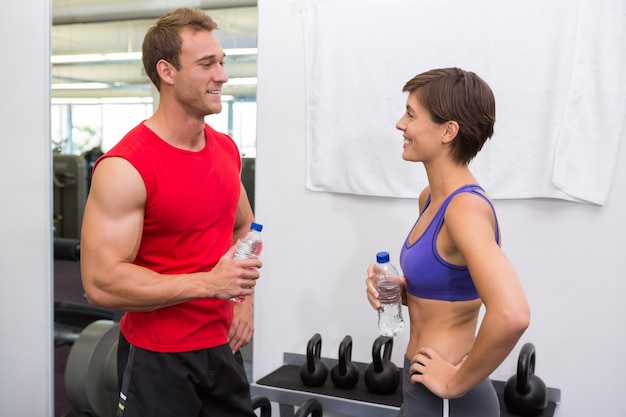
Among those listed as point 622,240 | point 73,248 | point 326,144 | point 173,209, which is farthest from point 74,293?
point 622,240

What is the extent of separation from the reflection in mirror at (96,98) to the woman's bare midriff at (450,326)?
126 centimetres

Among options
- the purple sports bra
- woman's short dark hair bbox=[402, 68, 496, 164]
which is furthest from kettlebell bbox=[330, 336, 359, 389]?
woman's short dark hair bbox=[402, 68, 496, 164]

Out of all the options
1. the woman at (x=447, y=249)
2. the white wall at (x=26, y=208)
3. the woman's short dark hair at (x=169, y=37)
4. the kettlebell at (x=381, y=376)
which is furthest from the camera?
the white wall at (x=26, y=208)

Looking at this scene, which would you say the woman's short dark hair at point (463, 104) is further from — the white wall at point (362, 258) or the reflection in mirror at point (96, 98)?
the reflection in mirror at point (96, 98)

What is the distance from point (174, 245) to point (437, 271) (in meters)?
0.65

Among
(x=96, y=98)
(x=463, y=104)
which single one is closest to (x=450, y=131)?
(x=463, y=104)

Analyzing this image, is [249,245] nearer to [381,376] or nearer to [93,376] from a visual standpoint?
[381,376]

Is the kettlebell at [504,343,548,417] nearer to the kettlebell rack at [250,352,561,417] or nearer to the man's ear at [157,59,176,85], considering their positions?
the kettlebell rack at [250,352,561,417]

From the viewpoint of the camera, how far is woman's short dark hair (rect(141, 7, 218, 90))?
165 centimetres

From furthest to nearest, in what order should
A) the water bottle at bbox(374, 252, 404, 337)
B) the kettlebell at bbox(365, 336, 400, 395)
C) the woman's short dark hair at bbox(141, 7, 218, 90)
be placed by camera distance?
the kettlebell at bbox(365, 336, 400, 395) → the woman's short dark hair at bbox(141, 7, 218, 90) → the water bottle at bbox(374, 252, 404, 337)

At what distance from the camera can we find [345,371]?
2.11 m

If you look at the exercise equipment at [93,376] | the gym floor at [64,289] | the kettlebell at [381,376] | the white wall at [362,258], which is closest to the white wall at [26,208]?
the gym floor at [64,289]

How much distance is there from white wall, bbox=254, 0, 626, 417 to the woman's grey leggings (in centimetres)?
84

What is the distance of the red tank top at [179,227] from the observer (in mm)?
1543
